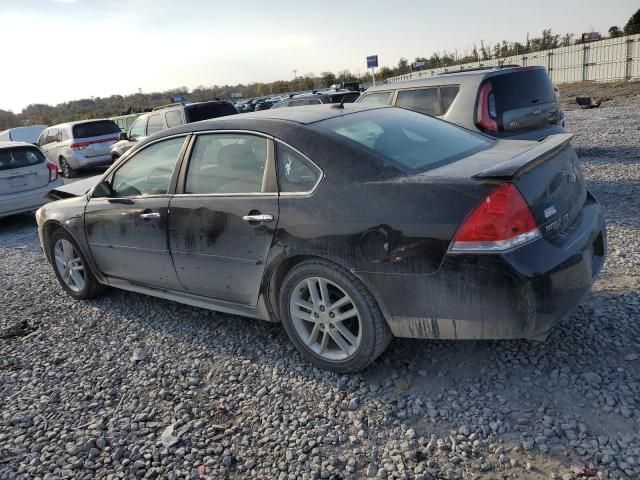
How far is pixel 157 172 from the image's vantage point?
416cm

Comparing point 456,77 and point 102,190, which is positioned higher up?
point 456,77

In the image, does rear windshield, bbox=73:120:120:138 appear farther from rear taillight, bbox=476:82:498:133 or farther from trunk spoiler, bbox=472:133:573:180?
trunk spoiler, bbox=472:133:573:180

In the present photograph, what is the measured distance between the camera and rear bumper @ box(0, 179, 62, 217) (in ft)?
29.6

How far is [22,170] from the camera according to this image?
924 cm

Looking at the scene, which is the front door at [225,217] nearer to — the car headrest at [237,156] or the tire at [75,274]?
the car headrest at [237,156]

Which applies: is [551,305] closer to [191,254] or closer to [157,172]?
[191,254]

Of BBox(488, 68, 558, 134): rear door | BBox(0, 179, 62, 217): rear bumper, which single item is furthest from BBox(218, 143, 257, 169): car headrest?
BBox(0, 179, 62, 217): rear bumper

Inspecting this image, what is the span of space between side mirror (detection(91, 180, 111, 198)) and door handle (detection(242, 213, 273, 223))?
5.84 ft

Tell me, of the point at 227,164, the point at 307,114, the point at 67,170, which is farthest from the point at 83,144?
the point at 307,114

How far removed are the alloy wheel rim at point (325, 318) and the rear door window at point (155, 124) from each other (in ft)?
30.9

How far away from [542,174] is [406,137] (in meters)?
0.97

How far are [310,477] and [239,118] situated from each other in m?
2.51

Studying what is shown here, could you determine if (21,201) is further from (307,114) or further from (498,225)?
(498,225)

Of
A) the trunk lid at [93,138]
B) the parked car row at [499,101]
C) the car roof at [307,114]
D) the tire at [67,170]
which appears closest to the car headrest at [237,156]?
the car roof at [307,114]
